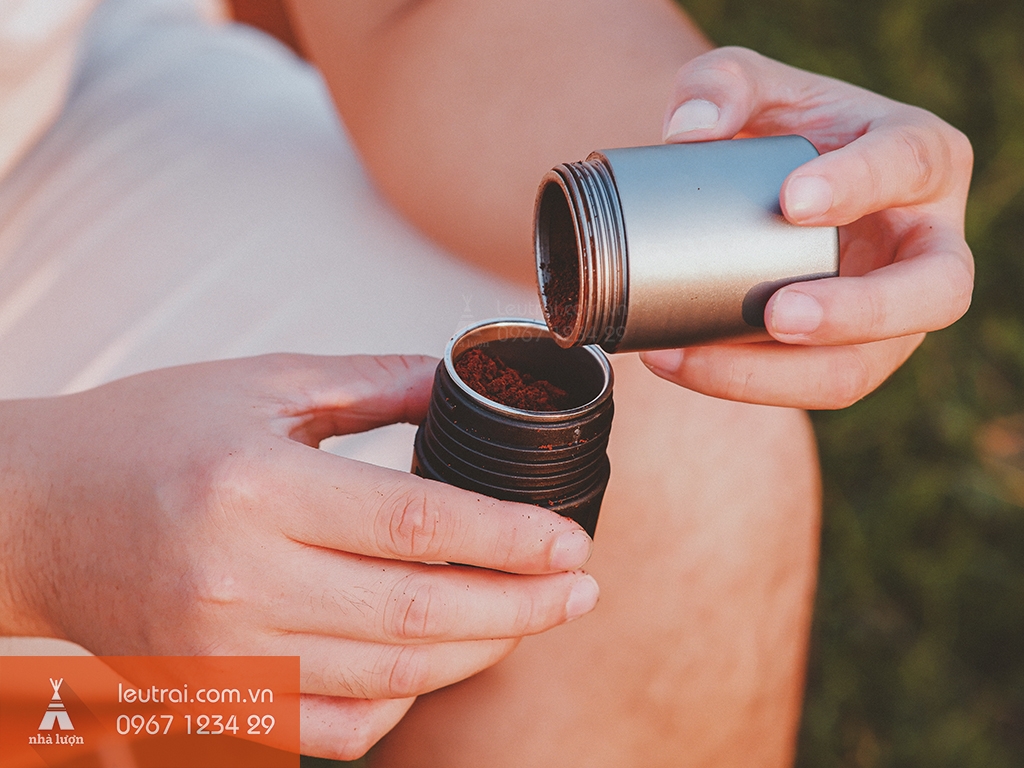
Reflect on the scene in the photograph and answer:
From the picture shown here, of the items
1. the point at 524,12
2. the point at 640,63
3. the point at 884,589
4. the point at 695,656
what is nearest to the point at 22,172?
the point at 524,12

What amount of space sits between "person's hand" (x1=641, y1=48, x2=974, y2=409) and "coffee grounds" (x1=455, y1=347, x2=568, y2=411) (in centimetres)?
11

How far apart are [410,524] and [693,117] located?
423 mm

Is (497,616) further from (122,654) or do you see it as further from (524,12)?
(524,12)

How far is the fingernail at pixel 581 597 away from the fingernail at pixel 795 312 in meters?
0.27

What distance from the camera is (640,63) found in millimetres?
1098

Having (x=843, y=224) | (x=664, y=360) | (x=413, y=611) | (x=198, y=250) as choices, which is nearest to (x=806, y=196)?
(x=843, y=224)

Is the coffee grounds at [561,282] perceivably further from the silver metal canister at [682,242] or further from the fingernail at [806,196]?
the fingernail at [806,196]

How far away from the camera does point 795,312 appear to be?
0.76m

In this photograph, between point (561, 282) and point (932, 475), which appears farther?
A: point (932, 475)

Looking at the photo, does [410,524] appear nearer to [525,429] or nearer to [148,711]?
[525,429]

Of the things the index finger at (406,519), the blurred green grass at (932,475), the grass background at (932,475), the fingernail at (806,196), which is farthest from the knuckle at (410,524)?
the blurred green grass at (932,475)

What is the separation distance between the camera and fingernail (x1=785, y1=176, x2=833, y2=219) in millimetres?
746

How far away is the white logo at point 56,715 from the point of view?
0.96 meters

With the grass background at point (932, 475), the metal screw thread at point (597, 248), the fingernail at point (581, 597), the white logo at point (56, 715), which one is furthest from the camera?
the grass background at point (932, 475)
